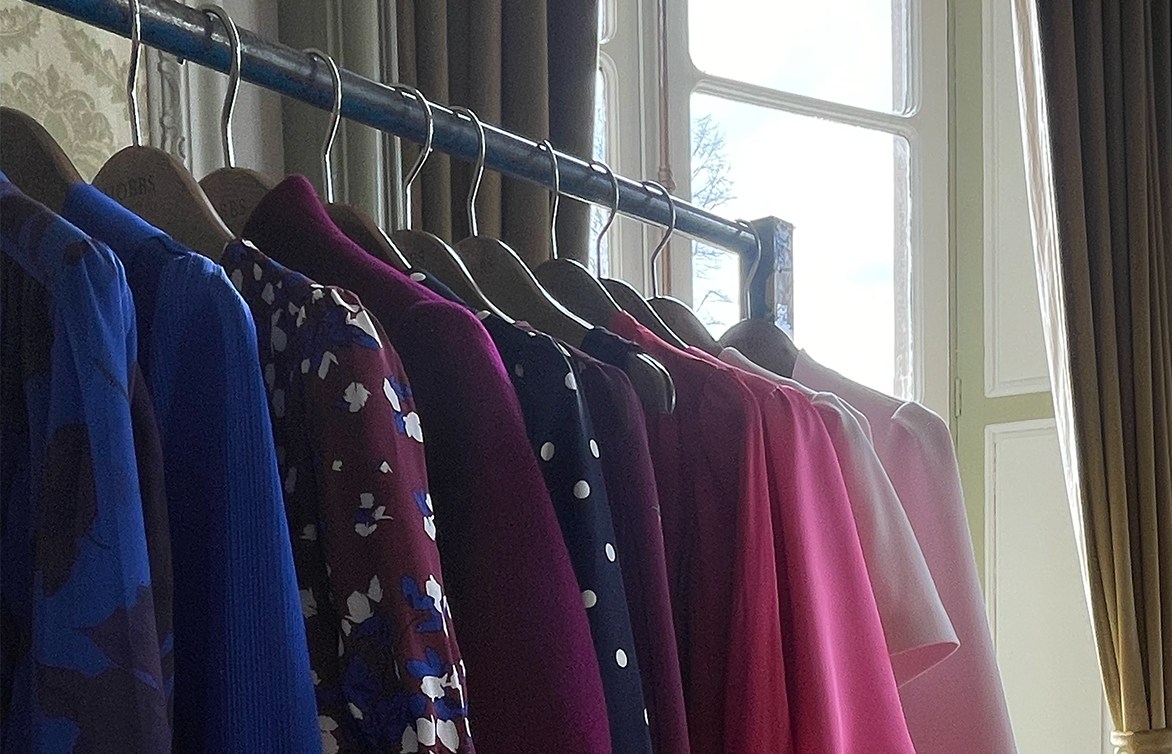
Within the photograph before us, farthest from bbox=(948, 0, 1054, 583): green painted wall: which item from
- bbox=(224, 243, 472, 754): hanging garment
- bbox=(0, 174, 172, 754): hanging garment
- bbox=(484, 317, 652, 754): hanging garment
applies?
bbox=(0, 174, 172, 754): hanging garment

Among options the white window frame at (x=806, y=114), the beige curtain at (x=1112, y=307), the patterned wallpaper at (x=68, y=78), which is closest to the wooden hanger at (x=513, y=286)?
the patterned wallpaper at (x=68, y=78)

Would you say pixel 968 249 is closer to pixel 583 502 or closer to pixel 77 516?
pixel 583 502

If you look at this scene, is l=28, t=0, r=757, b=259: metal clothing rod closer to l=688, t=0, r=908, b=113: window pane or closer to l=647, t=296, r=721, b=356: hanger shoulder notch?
l=647, t=296, r=721, b=356: hanger shoulder notch

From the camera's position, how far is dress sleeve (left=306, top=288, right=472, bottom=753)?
19.6 inches

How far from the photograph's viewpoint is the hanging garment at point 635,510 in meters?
0.67

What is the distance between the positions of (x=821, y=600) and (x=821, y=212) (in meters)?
1.77

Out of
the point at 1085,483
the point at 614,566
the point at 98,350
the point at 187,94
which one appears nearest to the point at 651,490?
the point at 614,566

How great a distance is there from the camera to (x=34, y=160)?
2.01ft

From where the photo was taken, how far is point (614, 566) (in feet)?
2.04

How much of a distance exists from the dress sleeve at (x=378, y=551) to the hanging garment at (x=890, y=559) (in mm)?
381

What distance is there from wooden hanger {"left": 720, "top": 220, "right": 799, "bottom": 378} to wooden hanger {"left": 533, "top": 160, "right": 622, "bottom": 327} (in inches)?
9.0

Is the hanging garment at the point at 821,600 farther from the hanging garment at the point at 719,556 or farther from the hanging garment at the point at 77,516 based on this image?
the hanging garment at the point at 77,516

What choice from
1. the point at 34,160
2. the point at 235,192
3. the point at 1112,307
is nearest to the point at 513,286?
the point at 235,192

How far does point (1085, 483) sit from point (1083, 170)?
21.8 inches
